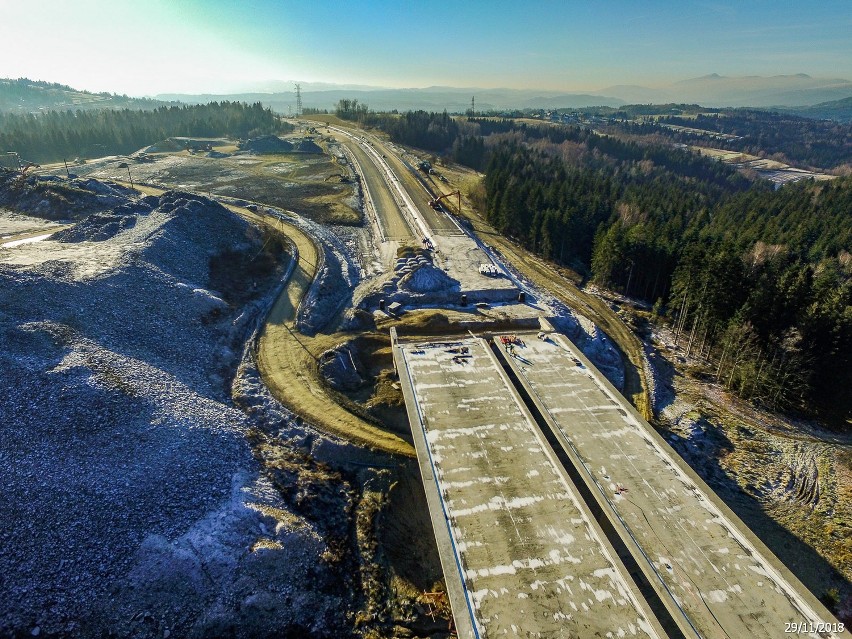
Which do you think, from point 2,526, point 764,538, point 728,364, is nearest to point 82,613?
point 2,526

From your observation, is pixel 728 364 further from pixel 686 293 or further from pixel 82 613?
pixel 82 613

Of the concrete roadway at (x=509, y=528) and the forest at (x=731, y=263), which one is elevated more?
the forest at (x=731, y=263)

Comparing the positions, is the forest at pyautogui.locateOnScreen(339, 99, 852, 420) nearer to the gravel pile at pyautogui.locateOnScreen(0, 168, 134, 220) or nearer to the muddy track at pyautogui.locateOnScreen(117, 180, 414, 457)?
the muddy track at pyautogui.locateOnScreen(117, 180, 414, 457)

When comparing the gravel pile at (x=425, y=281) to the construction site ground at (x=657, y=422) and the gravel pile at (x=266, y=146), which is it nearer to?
the construction site ground at (x=657, y=422)

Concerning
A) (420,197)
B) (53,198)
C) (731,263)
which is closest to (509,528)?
(731,263)

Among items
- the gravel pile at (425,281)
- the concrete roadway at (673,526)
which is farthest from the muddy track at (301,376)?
the concrete roadway at (673,526)

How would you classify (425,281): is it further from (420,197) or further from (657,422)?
(420,197)
